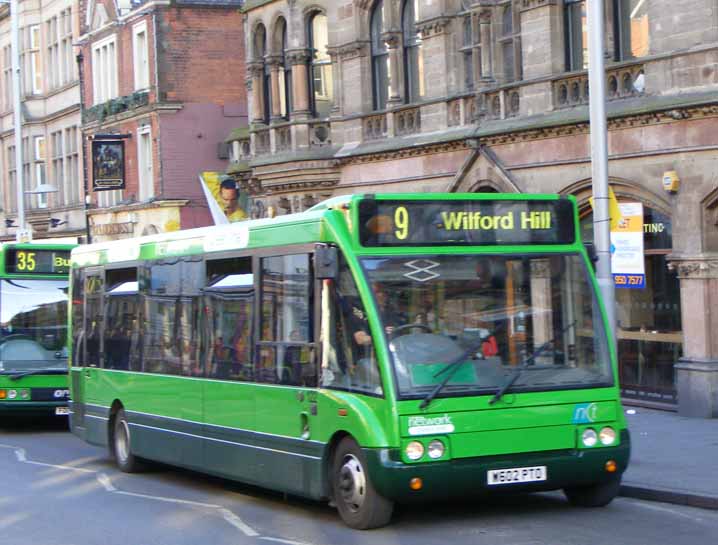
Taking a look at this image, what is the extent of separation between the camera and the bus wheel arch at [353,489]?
10766 mm

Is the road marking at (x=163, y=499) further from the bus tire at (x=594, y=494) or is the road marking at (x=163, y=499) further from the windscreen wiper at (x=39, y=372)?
the bus tire at (x=594, y=494)

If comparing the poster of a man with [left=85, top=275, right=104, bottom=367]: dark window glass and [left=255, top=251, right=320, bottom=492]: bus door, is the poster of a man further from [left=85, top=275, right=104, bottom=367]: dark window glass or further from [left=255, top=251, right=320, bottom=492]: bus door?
[left=255, top=251, right=320, bottom=492]: bus door

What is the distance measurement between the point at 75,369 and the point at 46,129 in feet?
107

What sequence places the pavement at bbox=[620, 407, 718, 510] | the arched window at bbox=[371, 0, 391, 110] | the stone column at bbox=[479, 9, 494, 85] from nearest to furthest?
the pavement at bbox=[620, 407, 718, 510] → the stone column at bbox=[479, 9, 494, 85] → the arched window at bbox=[371, 0, 391, 110]

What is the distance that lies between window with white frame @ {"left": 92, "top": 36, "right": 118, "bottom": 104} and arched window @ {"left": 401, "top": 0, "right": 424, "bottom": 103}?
1746 cm

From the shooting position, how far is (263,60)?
3125 cm

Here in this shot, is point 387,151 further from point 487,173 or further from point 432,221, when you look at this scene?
point 432,221

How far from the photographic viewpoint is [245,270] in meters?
13.0

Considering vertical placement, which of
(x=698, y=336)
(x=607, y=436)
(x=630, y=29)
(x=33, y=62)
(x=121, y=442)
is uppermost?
(x=33, y=62)

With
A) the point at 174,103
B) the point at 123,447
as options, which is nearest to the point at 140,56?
the point at 174,103

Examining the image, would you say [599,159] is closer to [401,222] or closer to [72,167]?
[401,222]

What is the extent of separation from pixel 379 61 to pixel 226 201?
30.9ft

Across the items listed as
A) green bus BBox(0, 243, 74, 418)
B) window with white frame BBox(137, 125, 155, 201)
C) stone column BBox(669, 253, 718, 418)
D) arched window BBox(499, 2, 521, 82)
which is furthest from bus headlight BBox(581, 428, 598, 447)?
window with white frame BBox(137, 125, 155, 201)

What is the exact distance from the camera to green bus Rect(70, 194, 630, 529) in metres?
10.7
